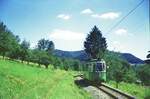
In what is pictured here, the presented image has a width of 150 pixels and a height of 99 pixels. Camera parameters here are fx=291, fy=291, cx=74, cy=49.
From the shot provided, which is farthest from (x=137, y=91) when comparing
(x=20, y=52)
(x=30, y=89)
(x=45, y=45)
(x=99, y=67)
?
(x=45, y=45)

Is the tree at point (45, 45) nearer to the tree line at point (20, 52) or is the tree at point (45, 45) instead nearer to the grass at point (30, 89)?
the tree line at point (20, 52)

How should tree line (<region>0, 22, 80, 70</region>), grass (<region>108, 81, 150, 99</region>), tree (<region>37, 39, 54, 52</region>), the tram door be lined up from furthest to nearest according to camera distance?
tree (<region>37, 39, 54, 52</region>) → tree line (<region>0, 22, 80, 70</region>) → the tram door → grass (<region>108, 81, 150, 99</region>)

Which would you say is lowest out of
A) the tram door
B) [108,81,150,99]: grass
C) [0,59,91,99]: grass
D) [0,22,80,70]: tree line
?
[108,81,150,99]: grass

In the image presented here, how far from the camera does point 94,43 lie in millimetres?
93062

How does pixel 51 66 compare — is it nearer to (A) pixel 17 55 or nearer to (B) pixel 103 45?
(A) pixel 17 55

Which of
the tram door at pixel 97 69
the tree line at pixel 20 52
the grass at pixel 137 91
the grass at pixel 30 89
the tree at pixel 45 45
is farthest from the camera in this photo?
the tree at pixel 45 45

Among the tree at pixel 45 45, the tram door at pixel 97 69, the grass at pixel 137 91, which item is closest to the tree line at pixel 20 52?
the tree at pixel 45 45

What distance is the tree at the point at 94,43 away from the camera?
91.0 m

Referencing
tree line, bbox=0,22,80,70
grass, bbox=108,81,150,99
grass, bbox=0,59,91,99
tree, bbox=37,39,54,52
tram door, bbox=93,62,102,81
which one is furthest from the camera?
tree, bbox=37,39,54,52

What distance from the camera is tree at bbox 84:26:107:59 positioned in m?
91.0

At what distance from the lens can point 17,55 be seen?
3947 inches

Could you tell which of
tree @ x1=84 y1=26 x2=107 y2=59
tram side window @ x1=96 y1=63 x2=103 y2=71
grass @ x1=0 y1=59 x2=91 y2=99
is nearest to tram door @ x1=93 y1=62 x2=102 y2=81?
tram side window @ x1=96 y1=63 x2=103 y2=71

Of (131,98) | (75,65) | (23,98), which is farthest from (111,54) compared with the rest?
(75,65)

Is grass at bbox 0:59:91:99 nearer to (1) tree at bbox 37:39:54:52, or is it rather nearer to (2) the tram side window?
(2) the tram side window
